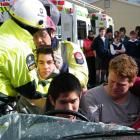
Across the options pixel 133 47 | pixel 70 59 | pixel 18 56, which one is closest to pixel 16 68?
pixel 18 56

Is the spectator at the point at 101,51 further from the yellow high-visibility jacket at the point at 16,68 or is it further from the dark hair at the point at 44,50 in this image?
the yellow high-visibility jacket at the point at 16,68

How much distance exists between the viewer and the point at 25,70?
3111 mm

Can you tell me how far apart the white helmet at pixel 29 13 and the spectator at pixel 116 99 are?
621 millimetres

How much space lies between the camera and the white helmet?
3.48 metres

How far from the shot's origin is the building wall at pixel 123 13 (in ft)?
130

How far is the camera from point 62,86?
3.00m

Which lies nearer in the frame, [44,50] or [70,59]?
[44,50]

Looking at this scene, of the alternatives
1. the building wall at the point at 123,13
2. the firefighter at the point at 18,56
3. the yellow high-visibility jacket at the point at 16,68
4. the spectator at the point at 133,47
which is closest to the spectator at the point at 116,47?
the spectator at the point at 133,47

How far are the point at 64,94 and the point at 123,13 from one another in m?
38.5

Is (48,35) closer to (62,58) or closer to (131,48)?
(62,58)

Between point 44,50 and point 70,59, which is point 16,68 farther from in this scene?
point 70,59

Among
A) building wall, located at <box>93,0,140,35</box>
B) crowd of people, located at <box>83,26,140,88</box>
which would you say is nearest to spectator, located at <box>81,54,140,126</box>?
crowd of people, located at <box>83,26,140,88</box>

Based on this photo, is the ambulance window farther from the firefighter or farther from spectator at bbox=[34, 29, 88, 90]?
the firefighter

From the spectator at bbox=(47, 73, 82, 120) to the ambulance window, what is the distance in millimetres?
11177
